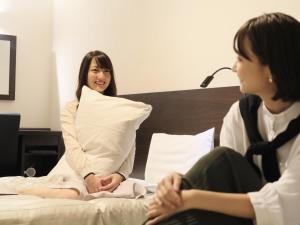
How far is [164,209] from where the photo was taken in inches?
43.2

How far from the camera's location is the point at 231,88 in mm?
2105

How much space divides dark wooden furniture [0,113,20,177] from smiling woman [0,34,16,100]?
118 centimetres

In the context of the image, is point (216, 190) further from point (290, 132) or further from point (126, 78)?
point (126, 78)

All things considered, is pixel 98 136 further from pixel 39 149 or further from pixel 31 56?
pixel 31 56

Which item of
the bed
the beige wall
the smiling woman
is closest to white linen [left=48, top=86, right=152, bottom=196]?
the bed

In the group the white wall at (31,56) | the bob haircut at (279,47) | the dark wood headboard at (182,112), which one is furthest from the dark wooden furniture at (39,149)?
the bob haircut at (279,47)

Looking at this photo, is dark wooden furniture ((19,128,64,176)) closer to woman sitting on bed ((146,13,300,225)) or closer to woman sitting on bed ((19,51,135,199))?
woman sitting on bed ((19,51,135,199))

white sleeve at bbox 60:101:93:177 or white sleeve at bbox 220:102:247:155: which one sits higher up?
white sleeve at bbox 220:102:247:155

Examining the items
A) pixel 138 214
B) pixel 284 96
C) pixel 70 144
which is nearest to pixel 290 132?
pixel 284 96

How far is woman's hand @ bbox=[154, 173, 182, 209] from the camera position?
1082mm

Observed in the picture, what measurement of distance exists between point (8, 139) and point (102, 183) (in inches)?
58.9

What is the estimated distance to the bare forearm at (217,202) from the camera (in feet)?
3.50

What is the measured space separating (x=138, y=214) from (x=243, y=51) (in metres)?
0.82

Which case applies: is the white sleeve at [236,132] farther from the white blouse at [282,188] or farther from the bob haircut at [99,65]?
the bob haircut at [99,65]
